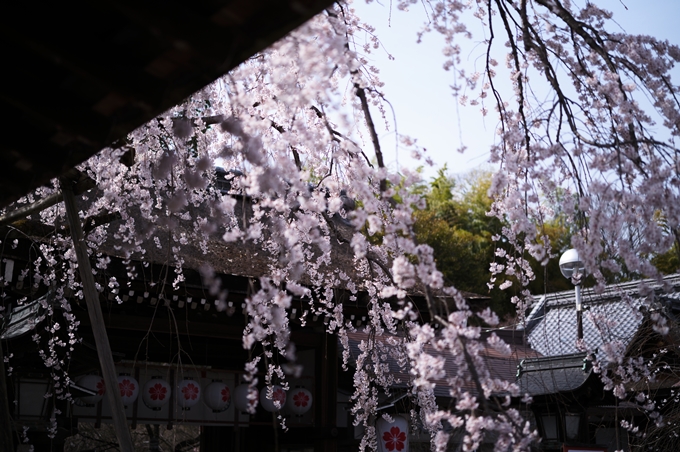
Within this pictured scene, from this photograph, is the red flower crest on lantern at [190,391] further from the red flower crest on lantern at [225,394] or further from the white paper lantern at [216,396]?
the red flower crest on lantern at [225,394]

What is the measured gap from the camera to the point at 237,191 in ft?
17.0

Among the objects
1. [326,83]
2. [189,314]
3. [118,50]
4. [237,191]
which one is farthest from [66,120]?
[189,314]

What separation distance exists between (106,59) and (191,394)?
232 inches

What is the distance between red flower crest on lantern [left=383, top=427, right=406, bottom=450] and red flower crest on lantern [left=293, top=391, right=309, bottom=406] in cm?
100

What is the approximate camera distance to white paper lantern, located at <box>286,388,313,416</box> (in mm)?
7824

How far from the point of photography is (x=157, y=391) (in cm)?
731

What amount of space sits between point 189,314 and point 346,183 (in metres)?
3.39

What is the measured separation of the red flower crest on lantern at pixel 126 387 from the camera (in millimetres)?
7117

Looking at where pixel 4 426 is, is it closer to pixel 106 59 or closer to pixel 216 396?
pixel 106 59

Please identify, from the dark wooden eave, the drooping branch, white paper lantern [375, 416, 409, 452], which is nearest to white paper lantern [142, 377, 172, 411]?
white paper lantern [375, 416, 409, 452]

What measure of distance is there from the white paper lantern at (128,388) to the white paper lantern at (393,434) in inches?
109

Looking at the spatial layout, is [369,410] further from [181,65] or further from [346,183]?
[181,65]

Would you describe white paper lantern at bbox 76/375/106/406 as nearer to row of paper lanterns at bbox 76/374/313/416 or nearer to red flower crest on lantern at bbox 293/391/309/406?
row of paper lanterns at bbox 76/374/313/416

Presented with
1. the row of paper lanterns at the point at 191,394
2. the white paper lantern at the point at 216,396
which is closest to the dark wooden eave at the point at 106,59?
the row of paper lanterns at the point at 191,394
